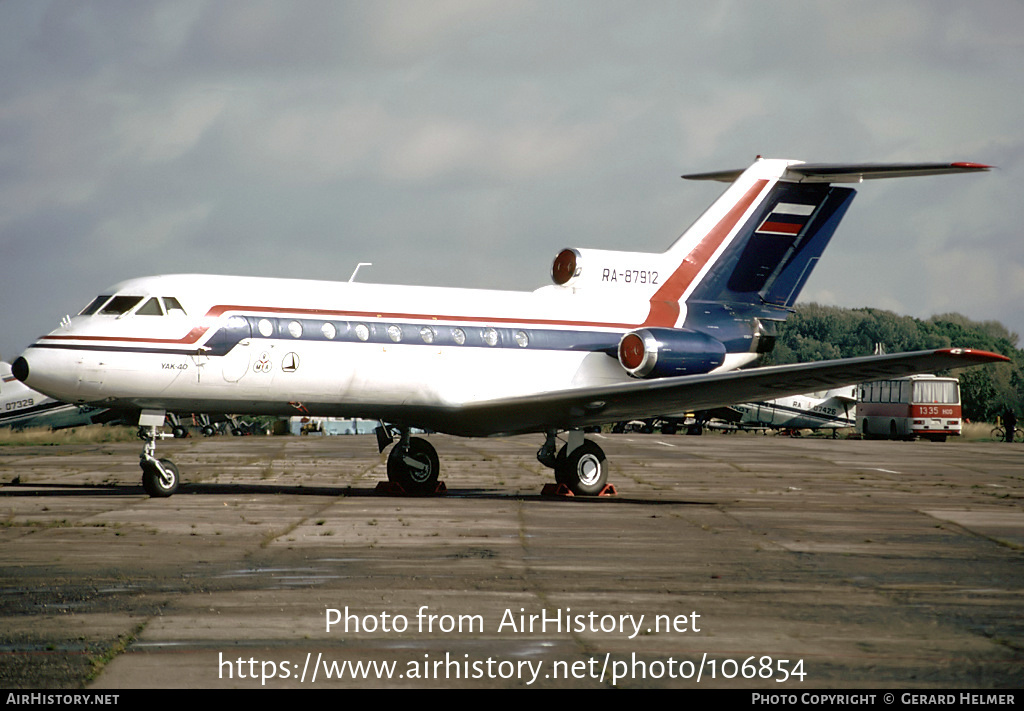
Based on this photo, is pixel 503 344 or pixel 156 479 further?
pixel 503 344

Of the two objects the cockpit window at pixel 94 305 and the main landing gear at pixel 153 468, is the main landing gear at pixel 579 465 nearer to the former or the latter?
the main landing gear at pixel 153 468

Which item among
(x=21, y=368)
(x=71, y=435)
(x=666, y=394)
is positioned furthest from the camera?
(x=71, y=435)

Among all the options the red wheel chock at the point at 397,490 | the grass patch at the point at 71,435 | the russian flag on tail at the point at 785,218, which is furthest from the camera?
the grass patch at the point at 71,435

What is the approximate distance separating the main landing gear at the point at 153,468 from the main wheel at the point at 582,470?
22.9 ft

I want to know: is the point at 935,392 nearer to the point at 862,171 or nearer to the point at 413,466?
the point at 862,171

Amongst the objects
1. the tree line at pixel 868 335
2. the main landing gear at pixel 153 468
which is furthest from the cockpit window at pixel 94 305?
the tree line at pixel 868 335

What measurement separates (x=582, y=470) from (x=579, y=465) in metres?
0.12

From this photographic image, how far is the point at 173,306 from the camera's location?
18.2 metres

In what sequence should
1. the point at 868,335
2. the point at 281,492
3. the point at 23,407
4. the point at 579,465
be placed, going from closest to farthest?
the point at 281,492 < the point at 579,465 < the point at 23,407 < the point at 868,335

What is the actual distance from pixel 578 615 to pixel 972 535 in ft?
27.1

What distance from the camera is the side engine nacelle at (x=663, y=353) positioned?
820 inches

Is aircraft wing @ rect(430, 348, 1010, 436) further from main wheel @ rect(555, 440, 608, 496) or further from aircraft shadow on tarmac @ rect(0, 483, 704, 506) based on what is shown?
aircraft shadow on tarmac @ rect(0, 483, 704, 506)

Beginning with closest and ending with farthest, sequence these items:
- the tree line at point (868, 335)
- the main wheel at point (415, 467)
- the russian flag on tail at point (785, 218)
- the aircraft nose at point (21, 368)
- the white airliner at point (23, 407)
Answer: the aircraft nose at point (21, 368)
the main wheel at point (415, 467)
the russian flag on tail at point (785, 218)
the white airliner at point (23, 407)
the tree line at point (868, 335)

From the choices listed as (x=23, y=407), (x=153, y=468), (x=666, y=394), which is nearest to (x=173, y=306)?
(x=153, y=468)
